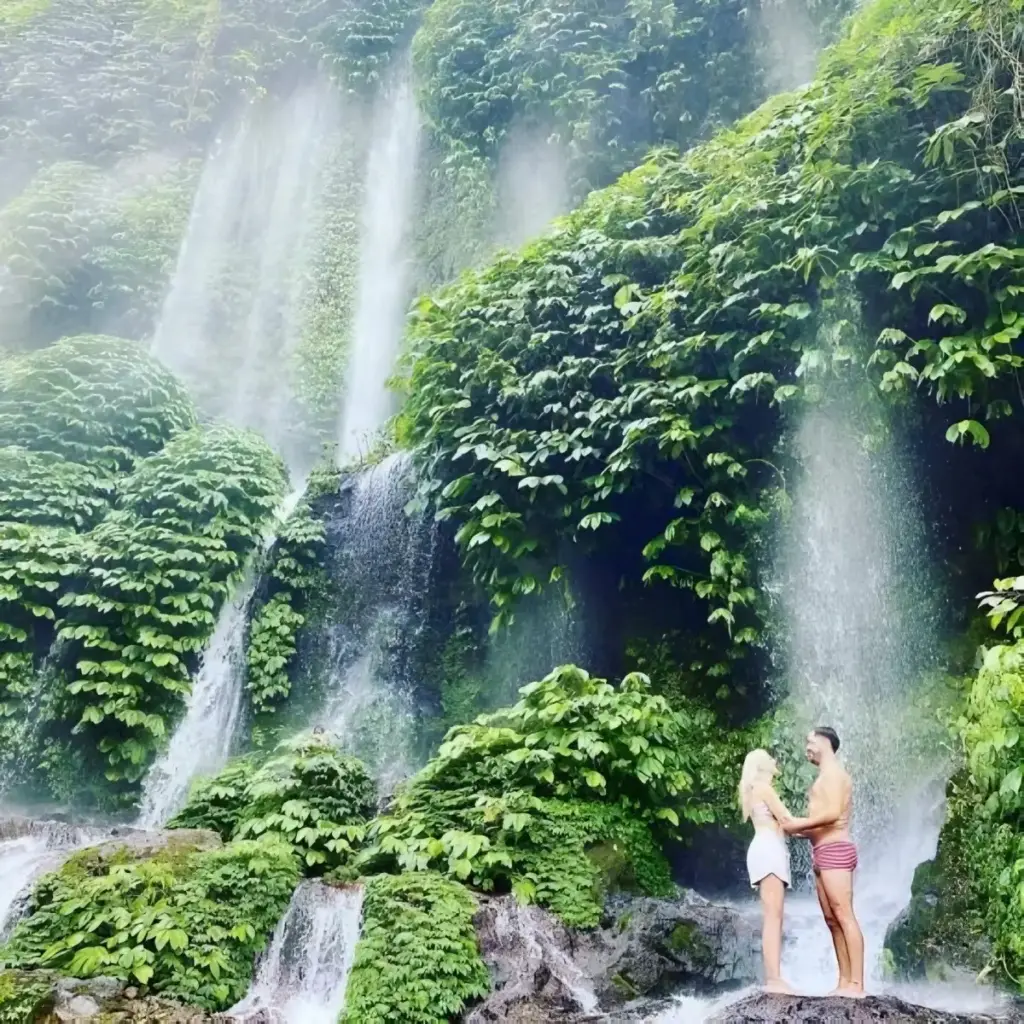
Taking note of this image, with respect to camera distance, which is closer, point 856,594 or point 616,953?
point 616,953

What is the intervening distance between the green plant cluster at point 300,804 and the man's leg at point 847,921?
135 inches

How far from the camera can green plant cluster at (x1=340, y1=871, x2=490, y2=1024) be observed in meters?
4.86

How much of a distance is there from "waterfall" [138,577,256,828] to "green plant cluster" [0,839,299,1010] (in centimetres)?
331

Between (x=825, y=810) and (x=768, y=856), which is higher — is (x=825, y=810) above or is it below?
above

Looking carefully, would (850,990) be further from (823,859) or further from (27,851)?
(27,851)

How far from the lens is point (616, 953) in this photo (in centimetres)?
548

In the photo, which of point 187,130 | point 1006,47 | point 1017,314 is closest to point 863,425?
point 1017,314

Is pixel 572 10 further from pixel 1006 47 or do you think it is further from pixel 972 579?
pixel 972 579

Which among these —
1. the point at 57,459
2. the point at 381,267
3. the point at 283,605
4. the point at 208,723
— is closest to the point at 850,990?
the point at 208,723

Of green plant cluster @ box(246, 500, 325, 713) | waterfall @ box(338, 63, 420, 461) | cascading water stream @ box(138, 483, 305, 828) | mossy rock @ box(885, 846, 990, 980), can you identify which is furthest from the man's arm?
waterfall @ box(338, 63, 420, 461)

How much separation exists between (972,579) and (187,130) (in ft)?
62.2

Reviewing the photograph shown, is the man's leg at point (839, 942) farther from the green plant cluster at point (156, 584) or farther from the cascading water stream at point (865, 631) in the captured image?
the green plant cluster at point (156, 584)

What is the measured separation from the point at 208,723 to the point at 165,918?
471cm

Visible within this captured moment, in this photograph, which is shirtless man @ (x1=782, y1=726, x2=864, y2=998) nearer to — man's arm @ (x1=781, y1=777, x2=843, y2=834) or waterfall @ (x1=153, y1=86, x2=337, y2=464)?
man's arm @ (x1=781, y1=777, x2=843, y2=834)
